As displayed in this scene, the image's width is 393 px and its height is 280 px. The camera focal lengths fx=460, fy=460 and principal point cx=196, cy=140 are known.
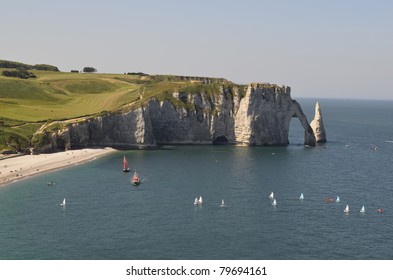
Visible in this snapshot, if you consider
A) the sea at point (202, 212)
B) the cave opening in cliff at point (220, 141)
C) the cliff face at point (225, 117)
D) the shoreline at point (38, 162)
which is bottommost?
the sea at point (202, 212)

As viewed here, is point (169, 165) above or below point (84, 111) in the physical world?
below

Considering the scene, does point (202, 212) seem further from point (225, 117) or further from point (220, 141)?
point (220, 141)

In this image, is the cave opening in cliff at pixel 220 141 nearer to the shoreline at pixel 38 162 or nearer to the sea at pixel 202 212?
the sea at pixel 202 212

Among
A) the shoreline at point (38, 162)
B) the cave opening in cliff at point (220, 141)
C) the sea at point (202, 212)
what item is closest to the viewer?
the sea at point (202, 212)

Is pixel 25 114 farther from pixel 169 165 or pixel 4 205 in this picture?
pixel 4 205

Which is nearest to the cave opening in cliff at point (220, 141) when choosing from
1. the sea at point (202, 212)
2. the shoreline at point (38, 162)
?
the sea at point (202, 212)

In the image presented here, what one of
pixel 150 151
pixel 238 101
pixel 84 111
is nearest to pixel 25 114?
pixel 84 111
